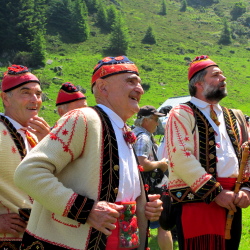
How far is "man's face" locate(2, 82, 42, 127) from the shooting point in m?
3.31

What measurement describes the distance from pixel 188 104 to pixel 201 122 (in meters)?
0.26

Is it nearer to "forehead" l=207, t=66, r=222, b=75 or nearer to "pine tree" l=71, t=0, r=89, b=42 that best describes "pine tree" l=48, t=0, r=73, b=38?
"pine tree" l=71, t=0, r=89, b=42

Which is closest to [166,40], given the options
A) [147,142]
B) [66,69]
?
[66,69]

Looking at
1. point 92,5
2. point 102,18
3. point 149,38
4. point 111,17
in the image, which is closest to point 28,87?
point 149,38

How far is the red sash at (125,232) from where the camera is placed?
2387 mm

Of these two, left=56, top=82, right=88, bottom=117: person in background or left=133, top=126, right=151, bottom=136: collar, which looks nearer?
left=56, top=82, right=88, bottom=117: person in background

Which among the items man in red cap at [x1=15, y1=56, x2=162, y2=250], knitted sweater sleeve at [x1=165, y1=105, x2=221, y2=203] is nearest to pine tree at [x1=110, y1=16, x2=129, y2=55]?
knitted sweater sleeve at [x1=165, y1=105, x2=221, y2=203]

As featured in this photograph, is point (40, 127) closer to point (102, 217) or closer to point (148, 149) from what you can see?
point (102, 217)

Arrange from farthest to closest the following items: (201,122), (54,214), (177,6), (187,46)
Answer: (177,6)
(187,46)
(201,122)
(54,214)

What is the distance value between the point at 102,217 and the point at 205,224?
1.51 metres

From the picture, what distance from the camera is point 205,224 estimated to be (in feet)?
11.1

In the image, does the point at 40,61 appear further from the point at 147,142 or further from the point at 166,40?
the point at 147,142

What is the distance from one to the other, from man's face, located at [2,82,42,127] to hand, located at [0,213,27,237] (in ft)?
2.64

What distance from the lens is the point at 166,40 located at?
89.8 metres
